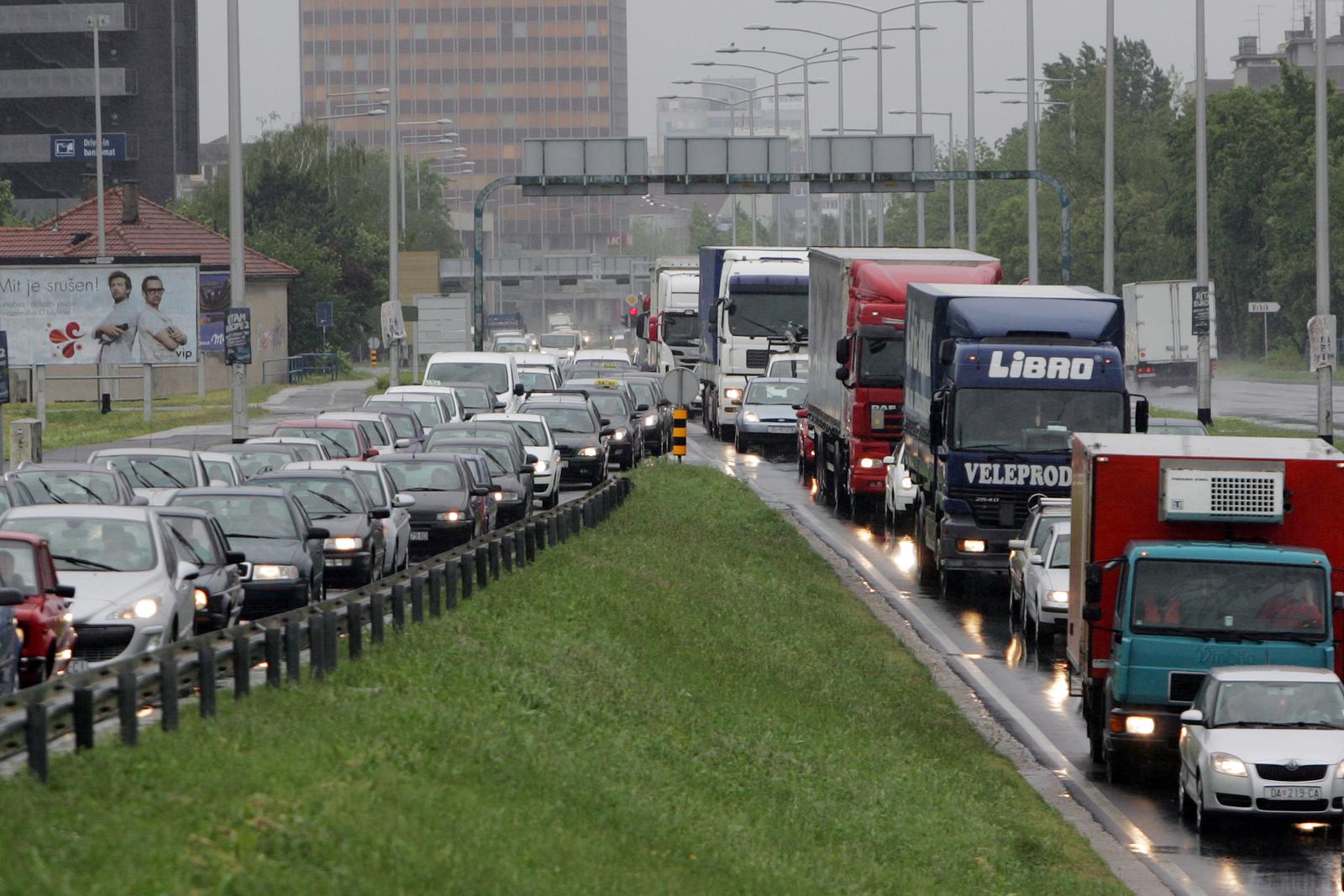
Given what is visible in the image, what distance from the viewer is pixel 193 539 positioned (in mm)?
20406

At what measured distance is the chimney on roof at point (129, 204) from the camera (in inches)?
3140

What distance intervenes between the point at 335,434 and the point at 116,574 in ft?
58.2

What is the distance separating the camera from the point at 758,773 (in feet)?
51.6

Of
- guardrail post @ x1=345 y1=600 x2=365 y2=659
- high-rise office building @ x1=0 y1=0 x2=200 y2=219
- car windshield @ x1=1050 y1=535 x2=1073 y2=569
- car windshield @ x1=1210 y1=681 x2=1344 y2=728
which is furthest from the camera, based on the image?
high-rise office building @ x1=0 y1=0 x2=200 y2=219

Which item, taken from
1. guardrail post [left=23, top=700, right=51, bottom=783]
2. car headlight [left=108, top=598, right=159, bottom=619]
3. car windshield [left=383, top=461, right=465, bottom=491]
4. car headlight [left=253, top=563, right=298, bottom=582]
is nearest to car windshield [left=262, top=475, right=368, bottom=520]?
car windshield [left=383, top=461, right=465, bottom=491]

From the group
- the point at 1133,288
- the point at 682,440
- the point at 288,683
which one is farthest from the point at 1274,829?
the point at 1133,288

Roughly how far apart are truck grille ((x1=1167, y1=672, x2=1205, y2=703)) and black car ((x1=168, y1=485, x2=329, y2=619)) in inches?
330

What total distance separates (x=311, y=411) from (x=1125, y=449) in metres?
48.0

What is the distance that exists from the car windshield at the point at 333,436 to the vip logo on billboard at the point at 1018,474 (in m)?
11.2

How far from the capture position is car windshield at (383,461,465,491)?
99.3 feet

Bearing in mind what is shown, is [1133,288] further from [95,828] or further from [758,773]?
[95,828]

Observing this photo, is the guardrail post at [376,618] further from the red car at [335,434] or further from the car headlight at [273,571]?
the red car at [335,434]

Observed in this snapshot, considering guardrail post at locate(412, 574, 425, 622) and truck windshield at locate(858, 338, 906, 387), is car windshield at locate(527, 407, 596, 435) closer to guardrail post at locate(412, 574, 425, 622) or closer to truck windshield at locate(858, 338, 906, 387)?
truck windshield at locate(858, 338, 906, 387)

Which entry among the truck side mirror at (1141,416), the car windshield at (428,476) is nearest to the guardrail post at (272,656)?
the truck side mirror at (1141,416)
